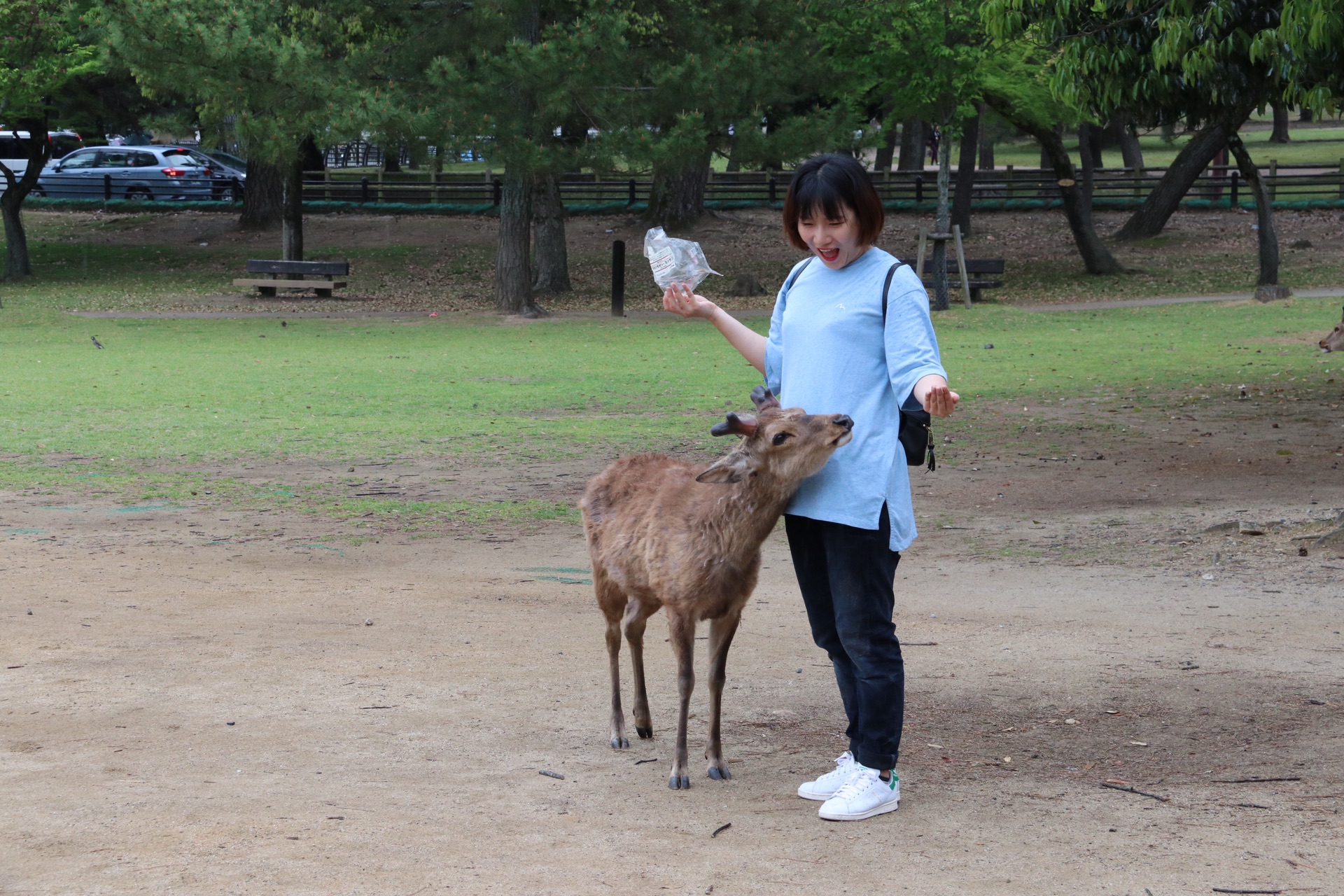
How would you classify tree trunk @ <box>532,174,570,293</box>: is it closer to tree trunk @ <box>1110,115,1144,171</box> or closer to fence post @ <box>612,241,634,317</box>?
fence post @ <box>612,241,634,317</box>

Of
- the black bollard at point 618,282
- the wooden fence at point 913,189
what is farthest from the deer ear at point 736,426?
the wooden fence at point 913,189

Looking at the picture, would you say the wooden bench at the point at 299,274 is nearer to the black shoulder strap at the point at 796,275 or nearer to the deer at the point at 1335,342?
the deer at the point at 1335,342

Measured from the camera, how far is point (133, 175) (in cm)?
4034

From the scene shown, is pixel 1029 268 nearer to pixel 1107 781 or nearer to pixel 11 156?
pixel 1107 781

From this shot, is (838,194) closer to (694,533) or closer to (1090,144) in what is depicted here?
(694,533)

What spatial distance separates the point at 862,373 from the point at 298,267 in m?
25.4

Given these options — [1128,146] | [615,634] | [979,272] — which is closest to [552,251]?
[979,272]

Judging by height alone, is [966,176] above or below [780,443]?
above

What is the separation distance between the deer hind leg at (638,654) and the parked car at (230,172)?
3454 cm

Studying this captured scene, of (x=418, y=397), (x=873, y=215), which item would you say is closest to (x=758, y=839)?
(x=873, y=215)

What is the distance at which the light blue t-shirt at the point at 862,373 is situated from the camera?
3.96 meters

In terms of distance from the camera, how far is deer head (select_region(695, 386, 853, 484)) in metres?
3.97

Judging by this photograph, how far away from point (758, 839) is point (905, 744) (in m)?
1.03

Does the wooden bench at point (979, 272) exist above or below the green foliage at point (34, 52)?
below
